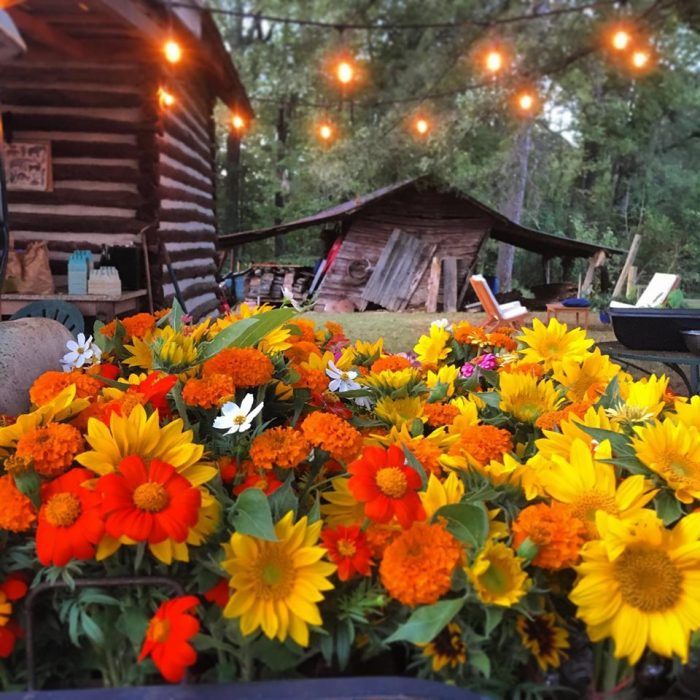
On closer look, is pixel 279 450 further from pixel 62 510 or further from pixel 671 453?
pixel 671 453

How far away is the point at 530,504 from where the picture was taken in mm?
728

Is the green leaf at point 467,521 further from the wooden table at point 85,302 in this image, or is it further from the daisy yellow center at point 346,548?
the wooden table at point 85,302

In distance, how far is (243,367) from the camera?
824 millimetres

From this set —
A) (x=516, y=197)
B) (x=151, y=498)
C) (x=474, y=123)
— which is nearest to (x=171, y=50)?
(x=151, y=498)

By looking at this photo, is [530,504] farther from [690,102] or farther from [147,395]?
[690,102]

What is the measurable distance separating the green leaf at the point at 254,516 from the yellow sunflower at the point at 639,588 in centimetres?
28

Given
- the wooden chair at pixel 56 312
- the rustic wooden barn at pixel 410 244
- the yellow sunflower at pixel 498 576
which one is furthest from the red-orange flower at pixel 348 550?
the rustic wooden barn at pixel 410 244

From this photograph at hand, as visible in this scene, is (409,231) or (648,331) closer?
(648,331)

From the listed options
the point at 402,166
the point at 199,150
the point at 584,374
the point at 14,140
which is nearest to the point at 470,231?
the point at 402,166

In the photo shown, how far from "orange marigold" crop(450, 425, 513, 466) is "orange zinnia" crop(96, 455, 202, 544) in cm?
33

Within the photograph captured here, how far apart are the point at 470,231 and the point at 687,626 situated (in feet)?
45.1

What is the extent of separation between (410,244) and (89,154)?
333 inches

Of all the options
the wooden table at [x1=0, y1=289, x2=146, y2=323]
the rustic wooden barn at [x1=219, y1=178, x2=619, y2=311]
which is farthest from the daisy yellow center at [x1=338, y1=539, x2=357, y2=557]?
the rustic wooden barn at [x1=219, y1=178, x2=619, y2=311]

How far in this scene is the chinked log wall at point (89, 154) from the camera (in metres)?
6.33
